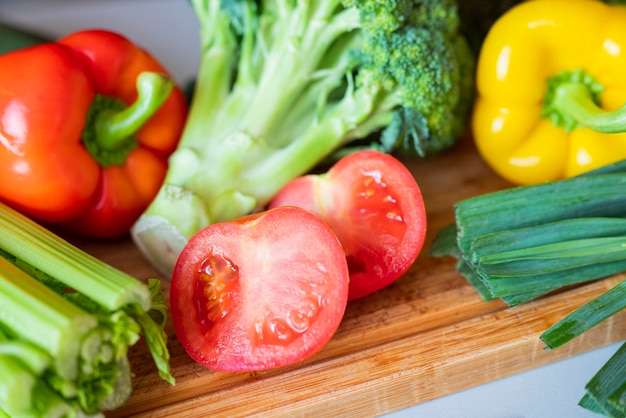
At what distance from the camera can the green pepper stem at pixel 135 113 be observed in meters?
1.12

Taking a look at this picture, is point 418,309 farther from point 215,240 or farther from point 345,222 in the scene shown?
point 215,240

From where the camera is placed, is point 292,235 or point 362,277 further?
point 362,277

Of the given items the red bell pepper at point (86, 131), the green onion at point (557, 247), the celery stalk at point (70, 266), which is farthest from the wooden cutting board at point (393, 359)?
the red bell pepper at point (86, 131)

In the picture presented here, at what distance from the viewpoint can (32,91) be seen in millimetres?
1076

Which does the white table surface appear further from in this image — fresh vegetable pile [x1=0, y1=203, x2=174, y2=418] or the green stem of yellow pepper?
fresh vegetable pile [x1=0, y1=203, x2=174, y2=418]

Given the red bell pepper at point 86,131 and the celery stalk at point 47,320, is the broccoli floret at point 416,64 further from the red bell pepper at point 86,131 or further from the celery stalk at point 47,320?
the celery stalk at point 47,320

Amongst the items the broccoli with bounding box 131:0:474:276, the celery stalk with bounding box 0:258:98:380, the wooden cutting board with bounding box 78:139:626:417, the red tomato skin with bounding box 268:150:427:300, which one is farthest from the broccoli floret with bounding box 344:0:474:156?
the celery stalk with bounding box 0:258:98:380

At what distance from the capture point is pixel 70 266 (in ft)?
2.95

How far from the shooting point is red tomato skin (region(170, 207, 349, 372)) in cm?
94

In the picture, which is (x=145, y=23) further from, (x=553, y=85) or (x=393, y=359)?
(x=393, y=359)

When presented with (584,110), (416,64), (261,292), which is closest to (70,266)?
(261,292)

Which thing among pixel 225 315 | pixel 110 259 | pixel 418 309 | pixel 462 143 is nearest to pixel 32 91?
pixel 110 259

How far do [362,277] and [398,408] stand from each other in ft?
0.72

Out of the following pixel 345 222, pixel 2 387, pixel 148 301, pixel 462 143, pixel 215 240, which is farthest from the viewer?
pixel 462 143
